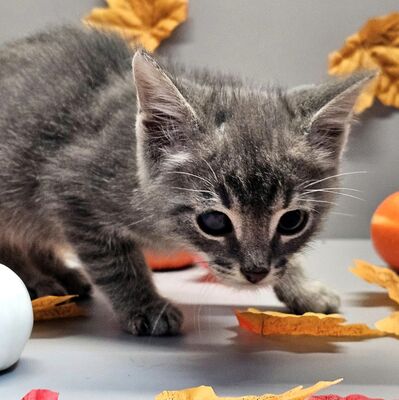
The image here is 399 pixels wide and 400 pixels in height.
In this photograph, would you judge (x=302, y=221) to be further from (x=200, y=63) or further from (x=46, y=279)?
(x=200, y=63)

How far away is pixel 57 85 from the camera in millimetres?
1602

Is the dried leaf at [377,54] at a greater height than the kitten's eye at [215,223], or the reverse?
the dried leaf at [377,54]

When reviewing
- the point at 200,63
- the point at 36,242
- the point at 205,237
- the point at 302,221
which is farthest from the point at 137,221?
the point at 200,63

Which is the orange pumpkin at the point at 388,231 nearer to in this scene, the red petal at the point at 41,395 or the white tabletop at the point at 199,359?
the white tabletop at the point at 199,359

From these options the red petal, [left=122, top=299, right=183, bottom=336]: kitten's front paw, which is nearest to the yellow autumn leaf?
[left=122, top=299, right=183, bottom=336]: kitten's front paw

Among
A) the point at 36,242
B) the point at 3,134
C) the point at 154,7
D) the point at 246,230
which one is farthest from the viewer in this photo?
the point at 154,7

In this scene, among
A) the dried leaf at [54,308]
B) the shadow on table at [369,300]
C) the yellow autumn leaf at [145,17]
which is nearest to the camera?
the dried leaf at [54,308]

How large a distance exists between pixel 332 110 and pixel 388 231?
0.65 metres

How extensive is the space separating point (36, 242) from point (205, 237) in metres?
0.59

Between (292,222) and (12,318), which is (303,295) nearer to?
(292,222)

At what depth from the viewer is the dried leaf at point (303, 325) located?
1426 millimetres

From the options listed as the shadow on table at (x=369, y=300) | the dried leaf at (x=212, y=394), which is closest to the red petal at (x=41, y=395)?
the dried leaf at (x=212, y=394)

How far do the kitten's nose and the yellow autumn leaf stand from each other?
49.8 inches

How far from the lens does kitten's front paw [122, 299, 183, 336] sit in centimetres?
145
